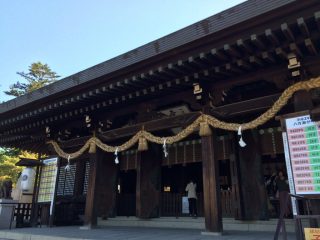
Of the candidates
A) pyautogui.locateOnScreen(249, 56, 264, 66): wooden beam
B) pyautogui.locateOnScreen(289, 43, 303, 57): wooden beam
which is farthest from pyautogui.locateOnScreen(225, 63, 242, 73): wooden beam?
pyautogui.locateOnScreen(289, 43, 303, 57): wooden beam

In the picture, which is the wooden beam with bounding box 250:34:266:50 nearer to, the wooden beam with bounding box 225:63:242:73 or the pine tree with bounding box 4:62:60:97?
the wooden beam with bounding box 225:63:242:73

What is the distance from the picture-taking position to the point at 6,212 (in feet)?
32.8

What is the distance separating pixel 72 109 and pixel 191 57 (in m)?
4.86

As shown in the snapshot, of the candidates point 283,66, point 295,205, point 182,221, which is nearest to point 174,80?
point 283,66

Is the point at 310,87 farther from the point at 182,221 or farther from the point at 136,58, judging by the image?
the point at 182,221

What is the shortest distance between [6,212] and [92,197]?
11.6ft

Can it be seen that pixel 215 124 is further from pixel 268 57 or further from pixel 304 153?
pixel 304 153

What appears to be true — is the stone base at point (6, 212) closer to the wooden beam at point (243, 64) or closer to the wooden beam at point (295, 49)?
the wooden beam at point (243, 64)

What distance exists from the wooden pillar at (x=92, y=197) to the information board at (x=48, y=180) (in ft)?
5.71

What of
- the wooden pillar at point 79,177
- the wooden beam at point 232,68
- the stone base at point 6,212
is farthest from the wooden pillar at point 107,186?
the wooden beam at point 232,68

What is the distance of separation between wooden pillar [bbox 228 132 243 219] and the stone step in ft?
1.00

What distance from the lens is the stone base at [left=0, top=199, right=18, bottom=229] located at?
9.84 metres

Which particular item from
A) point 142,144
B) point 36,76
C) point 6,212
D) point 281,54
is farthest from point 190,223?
point 36,76

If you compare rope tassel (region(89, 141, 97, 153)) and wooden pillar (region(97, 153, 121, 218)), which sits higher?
rope tassel (region(89, 141, 97, 153))
